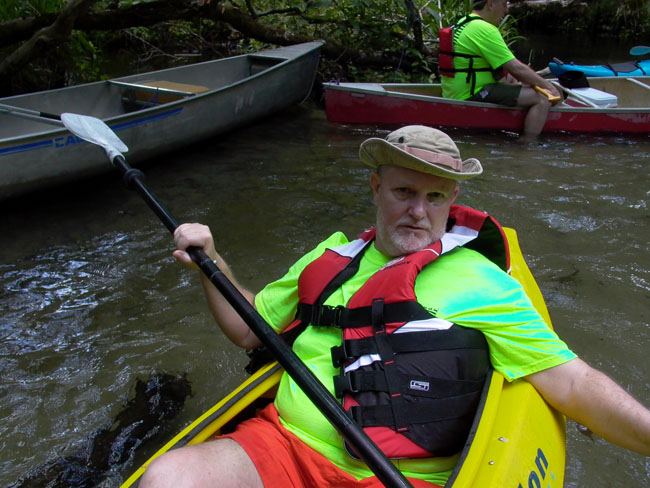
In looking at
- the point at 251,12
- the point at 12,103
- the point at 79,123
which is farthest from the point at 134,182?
the point at 251,12

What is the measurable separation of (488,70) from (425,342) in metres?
5.33

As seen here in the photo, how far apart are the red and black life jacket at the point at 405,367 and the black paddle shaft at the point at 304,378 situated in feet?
0.56

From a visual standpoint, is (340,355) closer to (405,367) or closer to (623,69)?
(405,367)

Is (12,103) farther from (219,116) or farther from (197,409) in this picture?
(197,409)

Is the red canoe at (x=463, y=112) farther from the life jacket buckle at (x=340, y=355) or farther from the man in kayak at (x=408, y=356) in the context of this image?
the life jacket buckle at (x=340, y=355)

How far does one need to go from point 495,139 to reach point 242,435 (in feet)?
18.0

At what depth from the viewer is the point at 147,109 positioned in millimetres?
4926

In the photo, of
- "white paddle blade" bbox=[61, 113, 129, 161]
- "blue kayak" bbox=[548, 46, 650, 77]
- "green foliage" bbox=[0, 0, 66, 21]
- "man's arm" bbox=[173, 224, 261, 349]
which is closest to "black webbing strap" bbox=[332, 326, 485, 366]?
"man's arm" bbox=[173, 224, 261, 349]

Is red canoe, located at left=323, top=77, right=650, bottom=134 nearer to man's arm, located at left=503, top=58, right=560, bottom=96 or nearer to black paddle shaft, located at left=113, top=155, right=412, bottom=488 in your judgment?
man's arm, located at left=503, top=58, right=560, bottom=96

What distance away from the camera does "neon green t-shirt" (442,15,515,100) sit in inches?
231

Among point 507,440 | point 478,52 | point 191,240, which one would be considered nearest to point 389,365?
point 507,440

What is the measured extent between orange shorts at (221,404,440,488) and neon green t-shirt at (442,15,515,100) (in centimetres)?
524

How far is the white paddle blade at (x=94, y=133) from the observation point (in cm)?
295

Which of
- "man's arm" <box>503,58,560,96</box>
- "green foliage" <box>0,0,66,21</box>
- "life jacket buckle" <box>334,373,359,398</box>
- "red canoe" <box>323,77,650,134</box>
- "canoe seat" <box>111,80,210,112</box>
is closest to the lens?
"life jacket buckle" <box>334,373,359,398</box>
